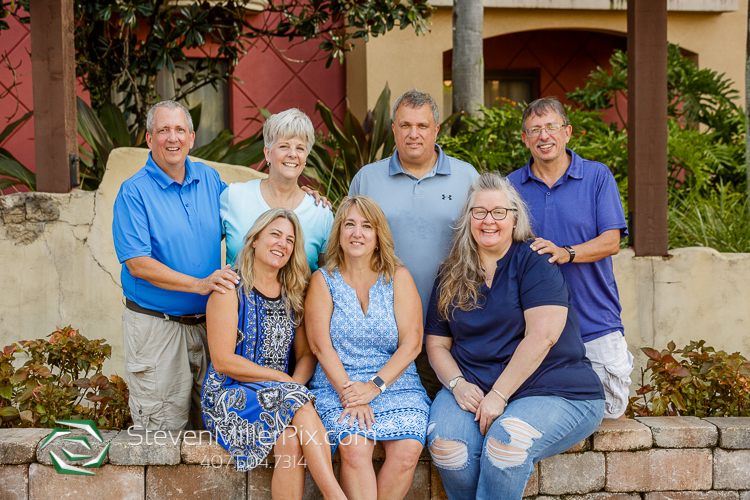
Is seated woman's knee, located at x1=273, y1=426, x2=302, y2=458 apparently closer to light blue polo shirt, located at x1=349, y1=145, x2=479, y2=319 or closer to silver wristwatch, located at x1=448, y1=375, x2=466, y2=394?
silver wristwatch, located at x1=448, y1=375, x2=466, y2=394

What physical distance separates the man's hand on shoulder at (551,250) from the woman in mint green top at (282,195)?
105 cm

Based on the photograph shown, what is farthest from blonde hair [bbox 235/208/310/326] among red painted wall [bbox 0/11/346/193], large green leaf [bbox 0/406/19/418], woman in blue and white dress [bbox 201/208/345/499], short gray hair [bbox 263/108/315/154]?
red painted wall [bbox 0/11/346/193]

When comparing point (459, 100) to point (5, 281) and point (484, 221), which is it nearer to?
point (484, 221)

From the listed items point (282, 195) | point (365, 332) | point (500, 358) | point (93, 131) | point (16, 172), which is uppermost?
point (93, 131)

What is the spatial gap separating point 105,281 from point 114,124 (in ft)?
5.39

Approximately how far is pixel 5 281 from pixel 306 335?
2.66 metres

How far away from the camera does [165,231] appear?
305cm

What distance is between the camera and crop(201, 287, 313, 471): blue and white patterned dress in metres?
2.79

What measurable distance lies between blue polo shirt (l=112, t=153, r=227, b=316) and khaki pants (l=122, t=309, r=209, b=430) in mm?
99

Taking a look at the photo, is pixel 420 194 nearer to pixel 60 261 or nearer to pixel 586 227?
pixel 586 227

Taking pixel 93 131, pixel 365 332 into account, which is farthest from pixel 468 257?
pixel 93 131

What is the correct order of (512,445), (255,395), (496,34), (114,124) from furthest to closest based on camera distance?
(496,34) < (114,124) < (255,395) < (512,445)

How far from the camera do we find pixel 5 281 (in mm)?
4543

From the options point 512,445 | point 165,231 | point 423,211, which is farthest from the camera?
point 423,211
